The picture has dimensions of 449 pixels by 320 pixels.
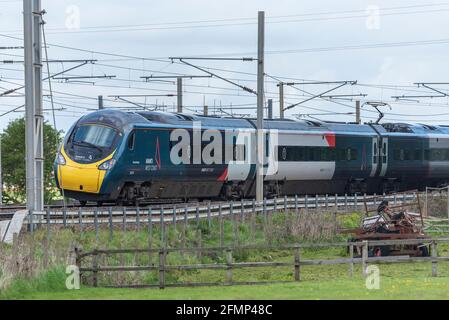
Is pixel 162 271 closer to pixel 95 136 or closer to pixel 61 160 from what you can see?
pixel 95 136

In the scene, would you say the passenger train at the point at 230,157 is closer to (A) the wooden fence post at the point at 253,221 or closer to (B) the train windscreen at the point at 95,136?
(B) the train windscreen at the point at 95,136

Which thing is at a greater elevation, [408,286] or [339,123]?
[339,123]

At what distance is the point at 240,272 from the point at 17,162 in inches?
1687

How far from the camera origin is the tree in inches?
2867

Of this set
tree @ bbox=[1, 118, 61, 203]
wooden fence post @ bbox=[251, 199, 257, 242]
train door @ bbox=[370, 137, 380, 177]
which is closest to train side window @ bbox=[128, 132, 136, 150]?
wooden fence post @ bbox=[251, 199, 257, 242]

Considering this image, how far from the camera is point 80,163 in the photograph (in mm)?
40312

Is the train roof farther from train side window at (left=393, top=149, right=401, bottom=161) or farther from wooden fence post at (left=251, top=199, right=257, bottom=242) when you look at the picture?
wooden fence post at (left=251, top=199, right=257, bottom=242)

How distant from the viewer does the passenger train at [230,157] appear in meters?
40.4

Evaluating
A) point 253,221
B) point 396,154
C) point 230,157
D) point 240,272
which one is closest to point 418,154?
point 396,154

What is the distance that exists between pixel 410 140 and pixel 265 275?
2731cm

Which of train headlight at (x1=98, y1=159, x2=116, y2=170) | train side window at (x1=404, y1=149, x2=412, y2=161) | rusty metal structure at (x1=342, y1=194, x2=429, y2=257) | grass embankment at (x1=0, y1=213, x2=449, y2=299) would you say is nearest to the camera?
grass embankment at (x1=0, y1=213, x2=449, y2=299)

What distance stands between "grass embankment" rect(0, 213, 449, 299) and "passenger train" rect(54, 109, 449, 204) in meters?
3.12
